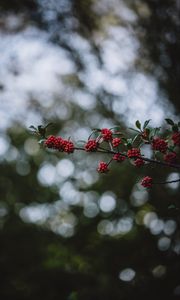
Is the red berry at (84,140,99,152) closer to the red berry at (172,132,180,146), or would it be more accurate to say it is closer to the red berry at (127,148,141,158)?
the red berry at (127,148,141,158)

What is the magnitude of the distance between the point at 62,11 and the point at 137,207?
6632mm

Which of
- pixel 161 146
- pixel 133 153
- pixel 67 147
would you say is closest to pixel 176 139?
pixel 161 146

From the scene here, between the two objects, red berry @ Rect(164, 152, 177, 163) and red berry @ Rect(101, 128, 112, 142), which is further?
red berry @ Rect(101, 128, 112, 142)

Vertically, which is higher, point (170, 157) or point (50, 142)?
point (50, 142)

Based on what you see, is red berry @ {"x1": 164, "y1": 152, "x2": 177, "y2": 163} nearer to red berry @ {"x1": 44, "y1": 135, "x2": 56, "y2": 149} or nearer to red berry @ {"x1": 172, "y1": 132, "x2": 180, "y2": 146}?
red berry @ {"x1": 172, "y1": 132, "x2": 180, "y2": 146}

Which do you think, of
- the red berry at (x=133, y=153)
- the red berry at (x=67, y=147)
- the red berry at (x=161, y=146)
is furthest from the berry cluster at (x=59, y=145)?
the red berry at (x=161, y=146)

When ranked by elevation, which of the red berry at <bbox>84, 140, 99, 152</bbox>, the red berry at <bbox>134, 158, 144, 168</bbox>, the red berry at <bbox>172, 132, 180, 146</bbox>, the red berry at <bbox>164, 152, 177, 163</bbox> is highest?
the red berry at <bbox>84, 140, 99, 152</bbox>

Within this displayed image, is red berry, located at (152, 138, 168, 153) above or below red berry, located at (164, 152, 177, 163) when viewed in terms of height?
above

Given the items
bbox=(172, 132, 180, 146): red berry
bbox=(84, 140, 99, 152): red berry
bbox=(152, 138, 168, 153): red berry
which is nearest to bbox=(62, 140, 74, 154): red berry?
bbox=(84, 140, 99, 152): red berry

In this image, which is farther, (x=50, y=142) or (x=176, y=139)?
(x=50, y=142)

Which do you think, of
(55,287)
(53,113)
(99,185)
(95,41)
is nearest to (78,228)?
(99,185)

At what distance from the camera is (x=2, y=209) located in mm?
11969

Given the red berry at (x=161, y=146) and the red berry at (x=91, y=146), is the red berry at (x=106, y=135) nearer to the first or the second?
the red berry at (x=91, y=146)

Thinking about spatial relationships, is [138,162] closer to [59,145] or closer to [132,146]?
[132,146]
